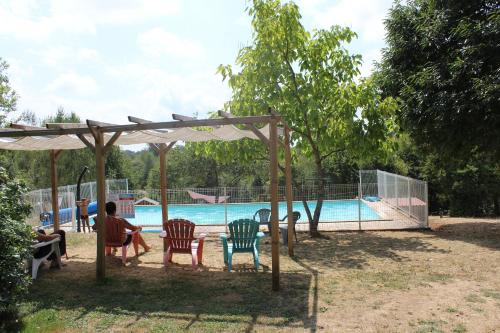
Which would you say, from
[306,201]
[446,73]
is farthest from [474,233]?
[306,201]

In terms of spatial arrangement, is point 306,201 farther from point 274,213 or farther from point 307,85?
point 274,213

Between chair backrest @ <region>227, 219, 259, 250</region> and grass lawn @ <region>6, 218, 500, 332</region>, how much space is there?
0.48 meters

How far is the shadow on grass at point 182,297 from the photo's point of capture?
4.91 metres

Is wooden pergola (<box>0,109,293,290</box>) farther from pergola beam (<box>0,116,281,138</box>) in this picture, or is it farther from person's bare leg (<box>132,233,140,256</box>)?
person's bare leg (<box>132,233,140,256</box>)

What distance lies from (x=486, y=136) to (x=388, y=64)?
12.3 feet

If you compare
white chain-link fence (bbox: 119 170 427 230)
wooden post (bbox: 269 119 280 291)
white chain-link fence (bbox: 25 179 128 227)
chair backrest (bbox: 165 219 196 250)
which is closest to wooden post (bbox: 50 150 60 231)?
white chain-link fence (bbox: 25 179 128 227)

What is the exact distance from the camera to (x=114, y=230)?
25.1ft

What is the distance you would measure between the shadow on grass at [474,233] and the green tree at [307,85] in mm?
2984

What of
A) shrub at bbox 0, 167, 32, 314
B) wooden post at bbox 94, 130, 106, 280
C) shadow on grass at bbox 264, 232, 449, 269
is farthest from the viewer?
shadow on grass at bbox 264, 232, 449, 269

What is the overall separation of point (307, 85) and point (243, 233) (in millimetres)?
5030

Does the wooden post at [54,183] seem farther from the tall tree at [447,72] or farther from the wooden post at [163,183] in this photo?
the tall tree at [447,72]

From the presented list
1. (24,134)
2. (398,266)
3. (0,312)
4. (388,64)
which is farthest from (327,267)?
(388,64)

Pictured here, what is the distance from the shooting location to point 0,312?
16.0ft

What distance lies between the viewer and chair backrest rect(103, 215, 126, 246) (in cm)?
761
